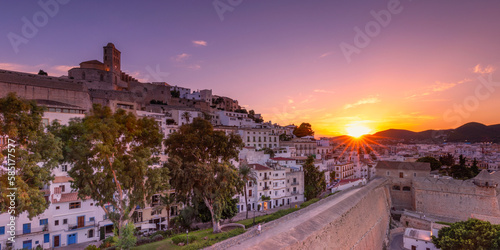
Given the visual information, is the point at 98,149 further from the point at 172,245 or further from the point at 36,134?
the point at 172,245

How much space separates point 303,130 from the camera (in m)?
67.8

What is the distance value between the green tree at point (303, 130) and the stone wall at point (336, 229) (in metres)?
41.5

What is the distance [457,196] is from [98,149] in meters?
35.5

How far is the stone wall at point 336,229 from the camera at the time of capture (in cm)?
1134

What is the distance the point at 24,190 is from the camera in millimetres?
10820

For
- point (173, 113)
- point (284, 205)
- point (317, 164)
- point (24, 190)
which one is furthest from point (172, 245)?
point (173, 113)

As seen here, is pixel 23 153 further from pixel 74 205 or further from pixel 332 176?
pixel 332 176

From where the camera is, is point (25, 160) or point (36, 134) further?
point (36, 134)

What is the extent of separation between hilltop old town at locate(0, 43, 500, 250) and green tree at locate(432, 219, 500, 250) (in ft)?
7.94

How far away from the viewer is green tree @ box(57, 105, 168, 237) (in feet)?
46.1

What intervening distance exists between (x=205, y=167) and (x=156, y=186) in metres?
4.59

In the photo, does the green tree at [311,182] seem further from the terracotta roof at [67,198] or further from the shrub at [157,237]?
the terracotta roof at [67,198]

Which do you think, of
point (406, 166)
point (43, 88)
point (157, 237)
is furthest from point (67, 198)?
point (406, 166)

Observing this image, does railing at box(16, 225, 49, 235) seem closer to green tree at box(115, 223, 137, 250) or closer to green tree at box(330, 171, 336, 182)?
green tree at box(115, 223, 137, 250)
